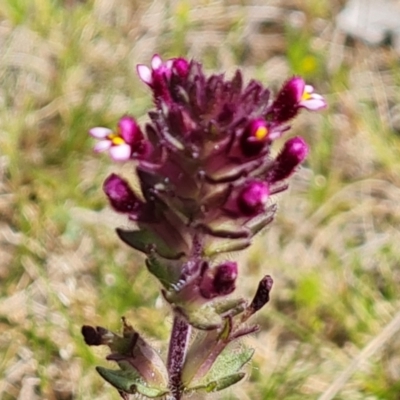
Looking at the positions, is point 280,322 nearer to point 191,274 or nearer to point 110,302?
point 110,302

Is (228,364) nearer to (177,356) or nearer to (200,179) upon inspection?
(177,356)

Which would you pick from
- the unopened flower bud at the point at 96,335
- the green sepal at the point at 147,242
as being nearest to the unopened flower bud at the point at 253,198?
the green sepal at the point at 147,242

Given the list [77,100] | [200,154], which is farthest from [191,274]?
[77,100]

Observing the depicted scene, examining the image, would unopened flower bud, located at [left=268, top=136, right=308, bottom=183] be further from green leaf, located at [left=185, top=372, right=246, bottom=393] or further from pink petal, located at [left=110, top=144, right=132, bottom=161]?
green leaf, located at [left=185, top=372, right=246, bottom=393]

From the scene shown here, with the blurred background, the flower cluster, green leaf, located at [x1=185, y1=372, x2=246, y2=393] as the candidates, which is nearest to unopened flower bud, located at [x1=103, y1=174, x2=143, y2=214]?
the flower cluster

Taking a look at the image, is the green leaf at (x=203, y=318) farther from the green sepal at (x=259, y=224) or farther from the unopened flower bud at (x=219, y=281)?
the green sepal at (x=259, y=224)

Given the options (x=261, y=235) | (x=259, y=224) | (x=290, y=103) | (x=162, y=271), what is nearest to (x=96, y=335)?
(x=162, y=271)
